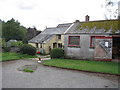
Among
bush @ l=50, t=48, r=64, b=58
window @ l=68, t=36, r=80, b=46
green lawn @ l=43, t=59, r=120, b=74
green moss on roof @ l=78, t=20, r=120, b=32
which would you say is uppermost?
green moss on roof @ l=78, t=20, r=120, b=32

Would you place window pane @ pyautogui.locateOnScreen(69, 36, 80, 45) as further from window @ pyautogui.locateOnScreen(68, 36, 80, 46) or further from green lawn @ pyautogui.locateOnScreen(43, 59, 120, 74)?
green lawn @ pyautogui.locateOnScreen(43, 59, 120, 74)

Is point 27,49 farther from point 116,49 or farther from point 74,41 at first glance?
point 116,49

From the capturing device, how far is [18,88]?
7512mm

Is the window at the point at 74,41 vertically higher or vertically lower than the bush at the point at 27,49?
higher

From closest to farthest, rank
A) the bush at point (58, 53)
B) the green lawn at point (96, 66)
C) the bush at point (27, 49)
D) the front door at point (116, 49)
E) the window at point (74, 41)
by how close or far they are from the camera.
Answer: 1. the green lawn at point (96, 66)
2. the front door at point (116, 49)
3. the window at point (74, 41)
4. the bush at point (58, 53)
5. the bush at point (27, 49)

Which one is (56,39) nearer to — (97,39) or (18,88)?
(97,39)

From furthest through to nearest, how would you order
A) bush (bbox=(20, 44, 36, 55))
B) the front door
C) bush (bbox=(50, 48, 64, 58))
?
1. bush (bbox=(20, 44, 36, 55))
2. bush (bbox=(50, 48, 64, 58))
3. the front door

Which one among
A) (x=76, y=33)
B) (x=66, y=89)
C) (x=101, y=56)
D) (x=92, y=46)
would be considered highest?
(x=76, y=33)

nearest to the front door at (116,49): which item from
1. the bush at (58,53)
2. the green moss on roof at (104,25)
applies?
the green moss on roof at (104,25)

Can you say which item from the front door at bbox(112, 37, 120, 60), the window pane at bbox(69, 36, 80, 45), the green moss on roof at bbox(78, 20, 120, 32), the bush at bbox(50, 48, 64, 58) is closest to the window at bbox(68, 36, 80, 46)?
the window pane at bbox(69, 36, 80, 45)

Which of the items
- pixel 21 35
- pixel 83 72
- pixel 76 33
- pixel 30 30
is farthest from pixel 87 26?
pixel 21 35

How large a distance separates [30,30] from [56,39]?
12.8m

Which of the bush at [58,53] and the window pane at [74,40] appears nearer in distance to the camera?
the window pane at [74,40]

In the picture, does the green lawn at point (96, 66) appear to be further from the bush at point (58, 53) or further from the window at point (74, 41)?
the window at point (74, 41)
